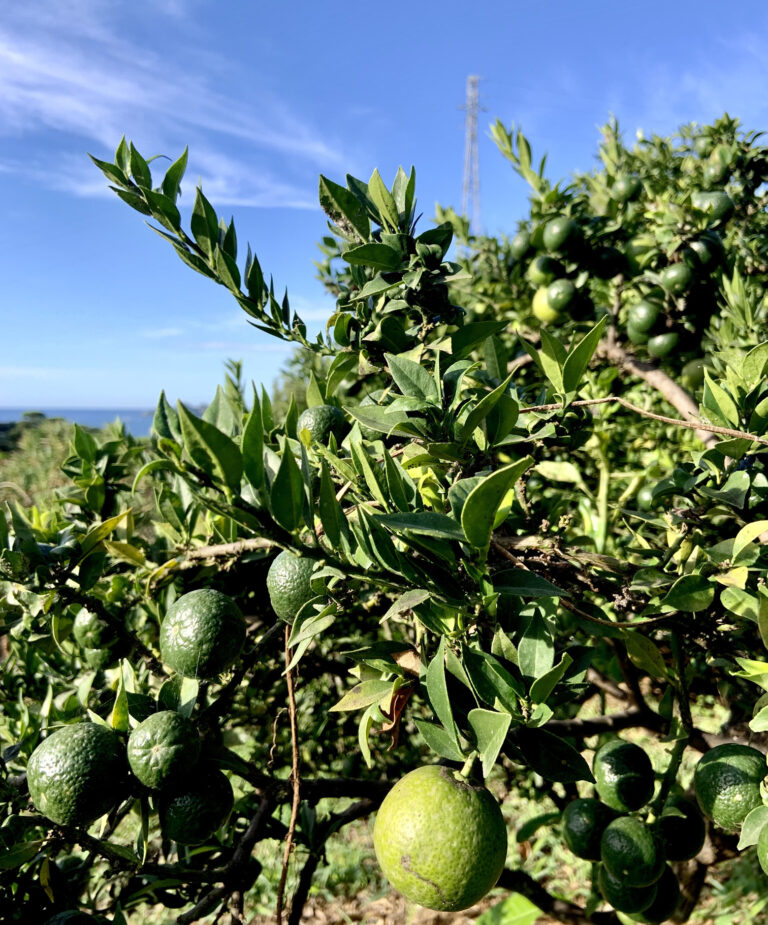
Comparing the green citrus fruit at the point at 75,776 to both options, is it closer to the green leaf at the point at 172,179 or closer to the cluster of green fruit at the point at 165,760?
the cluster of green fruit at the point at 165,760

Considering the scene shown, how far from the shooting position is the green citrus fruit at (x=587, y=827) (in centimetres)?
128

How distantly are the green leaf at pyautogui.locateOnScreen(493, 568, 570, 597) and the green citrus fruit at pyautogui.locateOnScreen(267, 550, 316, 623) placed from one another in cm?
28

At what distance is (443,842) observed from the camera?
2.77 feet

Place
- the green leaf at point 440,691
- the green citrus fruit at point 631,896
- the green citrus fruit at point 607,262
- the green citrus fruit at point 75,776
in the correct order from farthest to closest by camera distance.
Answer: the green citrus fruit at point 607,262 < the green citrus fruit at point 631,896 < the green citrus fruit at point 75,776 < the green leaf at point 440,691

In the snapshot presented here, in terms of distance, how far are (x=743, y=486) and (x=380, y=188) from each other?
0.80 m

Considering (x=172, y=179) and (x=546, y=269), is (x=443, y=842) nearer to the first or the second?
(x=172, y=179)

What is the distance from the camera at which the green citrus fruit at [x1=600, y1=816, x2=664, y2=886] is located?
1.15 m

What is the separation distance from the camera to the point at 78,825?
0.96 m

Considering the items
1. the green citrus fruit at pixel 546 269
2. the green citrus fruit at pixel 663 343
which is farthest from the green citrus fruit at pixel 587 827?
the green citrus fruit at pixel 546 269

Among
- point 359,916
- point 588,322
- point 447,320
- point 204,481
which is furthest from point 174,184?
point 359,916

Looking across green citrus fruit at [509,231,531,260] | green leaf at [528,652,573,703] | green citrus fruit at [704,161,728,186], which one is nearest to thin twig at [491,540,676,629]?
green leaf at [528,652,573,703]

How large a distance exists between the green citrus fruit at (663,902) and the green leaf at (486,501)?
110 centimetres

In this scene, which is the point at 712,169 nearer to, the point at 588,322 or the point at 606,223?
the point at 606,223

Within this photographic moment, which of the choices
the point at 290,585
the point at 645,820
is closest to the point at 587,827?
the point at 645,820
